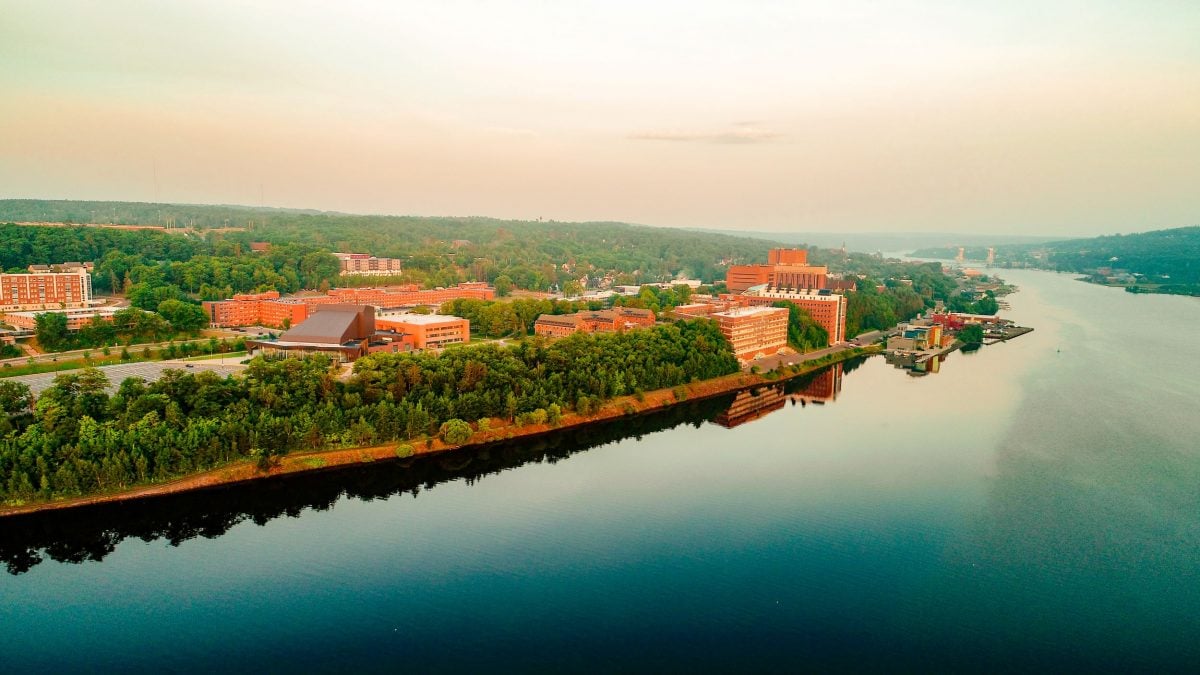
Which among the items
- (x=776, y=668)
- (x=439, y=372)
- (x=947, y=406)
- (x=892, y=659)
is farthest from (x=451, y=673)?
(x=947, y=406)

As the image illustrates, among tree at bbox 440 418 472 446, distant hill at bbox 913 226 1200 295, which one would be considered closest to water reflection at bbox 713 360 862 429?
tree at bbox 440 418 472 446

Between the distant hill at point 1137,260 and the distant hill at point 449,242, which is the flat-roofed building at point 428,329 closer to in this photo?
the distant hill at point 449,242

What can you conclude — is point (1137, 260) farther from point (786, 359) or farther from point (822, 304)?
point (786, 359)

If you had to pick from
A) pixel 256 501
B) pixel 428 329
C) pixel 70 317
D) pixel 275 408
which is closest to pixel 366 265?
pixel 428 329

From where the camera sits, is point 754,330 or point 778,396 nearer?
point 778,396

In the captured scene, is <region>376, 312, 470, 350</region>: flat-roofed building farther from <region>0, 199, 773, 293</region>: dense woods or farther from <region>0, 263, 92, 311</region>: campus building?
<region>0, 263, 92, 311</region>: campus building

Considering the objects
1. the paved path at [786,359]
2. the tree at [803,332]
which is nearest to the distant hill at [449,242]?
the tree at [803,332]

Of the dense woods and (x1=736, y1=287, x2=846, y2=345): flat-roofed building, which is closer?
(x1=736, y1=287, x2=846, y2=345): flat-roofed building
